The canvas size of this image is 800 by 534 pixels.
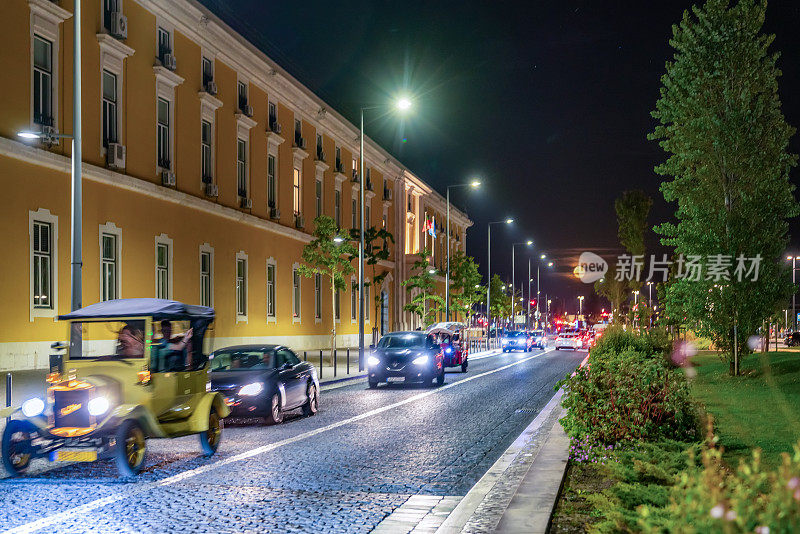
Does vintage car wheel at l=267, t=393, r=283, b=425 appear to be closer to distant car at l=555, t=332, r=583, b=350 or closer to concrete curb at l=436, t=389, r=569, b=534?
concrete curb at l=436, t=389, r=569, b=534

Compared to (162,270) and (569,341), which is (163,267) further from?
(569,341)

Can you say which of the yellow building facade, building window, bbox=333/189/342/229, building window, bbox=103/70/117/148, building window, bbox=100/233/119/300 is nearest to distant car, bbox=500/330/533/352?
the yellow building facade

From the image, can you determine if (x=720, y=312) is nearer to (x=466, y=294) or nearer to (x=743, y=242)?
(x=743, y=242)

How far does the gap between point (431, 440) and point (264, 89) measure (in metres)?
34.6

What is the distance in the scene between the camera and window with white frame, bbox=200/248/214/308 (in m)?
38.4

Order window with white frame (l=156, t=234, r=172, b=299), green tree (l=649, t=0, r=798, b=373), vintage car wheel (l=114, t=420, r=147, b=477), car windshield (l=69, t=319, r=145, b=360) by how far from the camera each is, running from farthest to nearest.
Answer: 1. window with white frame (l=156, t=234, r=172, b=299)
2. green tree (l=649, t=0, r=798, b=373)
3. car windshield (l=69, t=319, r=145, b=360)
4. vintage car wheel (l=114, t=420, r=147, b=477)

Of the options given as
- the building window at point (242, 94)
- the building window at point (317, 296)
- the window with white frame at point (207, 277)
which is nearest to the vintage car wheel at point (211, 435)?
the window with white frame at point (207, 277)

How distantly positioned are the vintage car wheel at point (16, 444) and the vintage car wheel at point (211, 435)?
225 centimetres

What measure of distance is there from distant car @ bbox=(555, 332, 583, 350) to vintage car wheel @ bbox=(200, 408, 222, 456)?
55623 mm

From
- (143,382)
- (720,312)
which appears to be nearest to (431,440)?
(143,382)

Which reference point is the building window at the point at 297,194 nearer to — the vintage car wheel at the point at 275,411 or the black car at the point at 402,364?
the black car at the point at 402,364

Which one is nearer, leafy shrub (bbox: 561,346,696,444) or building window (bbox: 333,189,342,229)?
leafy shrub (bbox: 561,346,696,444)

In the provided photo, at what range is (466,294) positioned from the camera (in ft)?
247

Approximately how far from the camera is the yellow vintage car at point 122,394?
10305 mm
